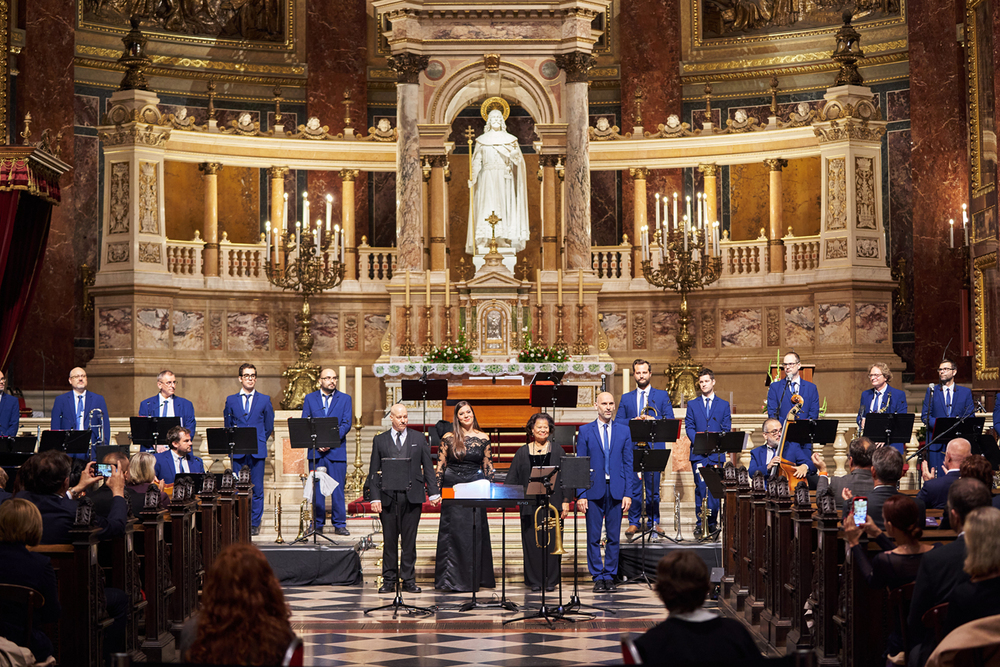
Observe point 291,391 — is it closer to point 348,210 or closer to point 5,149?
point 348,210

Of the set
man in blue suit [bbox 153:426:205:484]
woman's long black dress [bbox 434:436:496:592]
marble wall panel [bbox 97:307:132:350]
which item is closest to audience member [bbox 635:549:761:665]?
woman's long black dress [bbox 434:436:496:592]

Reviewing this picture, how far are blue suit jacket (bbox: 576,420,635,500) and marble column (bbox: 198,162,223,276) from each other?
836 cm

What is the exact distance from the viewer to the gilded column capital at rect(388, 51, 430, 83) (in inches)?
679

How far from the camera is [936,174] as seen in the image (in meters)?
17.9

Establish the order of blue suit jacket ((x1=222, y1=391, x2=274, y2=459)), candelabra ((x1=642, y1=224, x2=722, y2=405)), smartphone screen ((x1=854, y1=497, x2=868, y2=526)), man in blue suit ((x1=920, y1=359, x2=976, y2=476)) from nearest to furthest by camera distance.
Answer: smartphone screen ((x1=854, y1=497, x2=868, y2=526)), man in blue suit ((x1=920, y1=359, x2=976, y2=476)), blue suit jacket ((x1=222, y1=391, x2=274, y2=459)), candelabra ((x1=642, y1=224, x2=722, y2=405))

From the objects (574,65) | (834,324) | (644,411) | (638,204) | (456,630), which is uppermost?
(574,65)

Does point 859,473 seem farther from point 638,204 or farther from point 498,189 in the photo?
point 638,204

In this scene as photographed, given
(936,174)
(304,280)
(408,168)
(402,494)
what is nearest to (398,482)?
(402,494)

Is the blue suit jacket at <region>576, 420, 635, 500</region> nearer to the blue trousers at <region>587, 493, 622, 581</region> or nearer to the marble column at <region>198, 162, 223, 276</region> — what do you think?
the blue trousers at <region>587, 493, 622, 581</region>

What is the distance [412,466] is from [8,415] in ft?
15.3

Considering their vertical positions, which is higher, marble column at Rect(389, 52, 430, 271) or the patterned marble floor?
marble column at Rect(389, 52, 430, 271)

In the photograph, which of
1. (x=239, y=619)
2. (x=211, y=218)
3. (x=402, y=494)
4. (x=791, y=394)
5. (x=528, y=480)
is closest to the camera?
(x=239, y=619)

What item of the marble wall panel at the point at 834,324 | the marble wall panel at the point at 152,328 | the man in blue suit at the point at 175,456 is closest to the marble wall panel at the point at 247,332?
the marble wall panel at the point at 152,328

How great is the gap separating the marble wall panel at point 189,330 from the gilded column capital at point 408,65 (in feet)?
14.3
